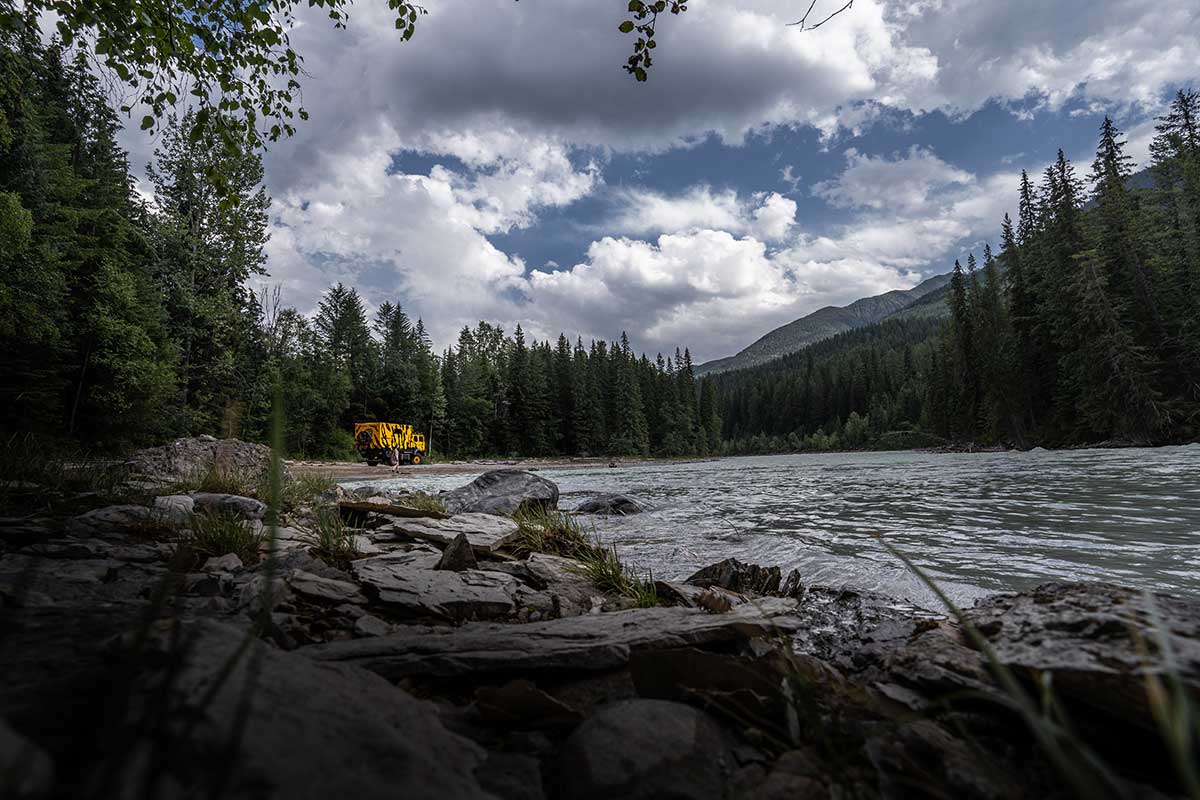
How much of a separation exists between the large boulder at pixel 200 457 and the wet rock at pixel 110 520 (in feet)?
19.9

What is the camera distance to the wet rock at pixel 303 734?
29.5 inches

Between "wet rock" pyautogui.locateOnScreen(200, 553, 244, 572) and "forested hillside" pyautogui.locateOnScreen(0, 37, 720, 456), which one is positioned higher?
"forested hillside" pyautogui.locateOnScreen(0, 37, 720, 456)

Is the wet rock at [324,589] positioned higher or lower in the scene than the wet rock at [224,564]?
lower

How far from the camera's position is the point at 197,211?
20625mm

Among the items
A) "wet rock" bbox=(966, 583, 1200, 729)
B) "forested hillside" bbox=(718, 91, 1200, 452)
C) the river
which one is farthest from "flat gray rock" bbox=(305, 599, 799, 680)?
"forested hillside" bbox=(718, 91, 1200, 452)

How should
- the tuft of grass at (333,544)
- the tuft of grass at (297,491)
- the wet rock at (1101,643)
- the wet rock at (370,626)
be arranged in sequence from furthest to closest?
the tuft of grass at (297,491) < the tuft of grass at (333,544) < the wet rock at (370,626) < the wet rock at (1101,643)

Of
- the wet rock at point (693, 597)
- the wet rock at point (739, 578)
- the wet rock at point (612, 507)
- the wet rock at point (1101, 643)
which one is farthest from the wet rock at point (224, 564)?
the wet rock at point (612, 507)

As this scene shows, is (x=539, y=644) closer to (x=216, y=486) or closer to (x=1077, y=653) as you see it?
(x=1077, y=653)

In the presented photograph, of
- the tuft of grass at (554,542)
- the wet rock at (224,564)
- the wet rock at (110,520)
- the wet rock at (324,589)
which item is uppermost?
the wet rock at (110,520)

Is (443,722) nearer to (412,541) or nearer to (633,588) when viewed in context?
(633,588)

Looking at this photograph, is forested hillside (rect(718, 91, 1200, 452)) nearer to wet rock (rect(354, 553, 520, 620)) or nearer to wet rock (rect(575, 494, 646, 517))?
wet rock (rect(575, 494, 646, 517))

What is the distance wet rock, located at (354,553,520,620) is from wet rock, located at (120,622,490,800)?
143 centimetres

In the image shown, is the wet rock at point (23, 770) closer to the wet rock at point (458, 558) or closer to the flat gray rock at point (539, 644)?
the flat gray rock at point (539, 644)

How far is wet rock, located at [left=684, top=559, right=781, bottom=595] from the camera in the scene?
4.23m
